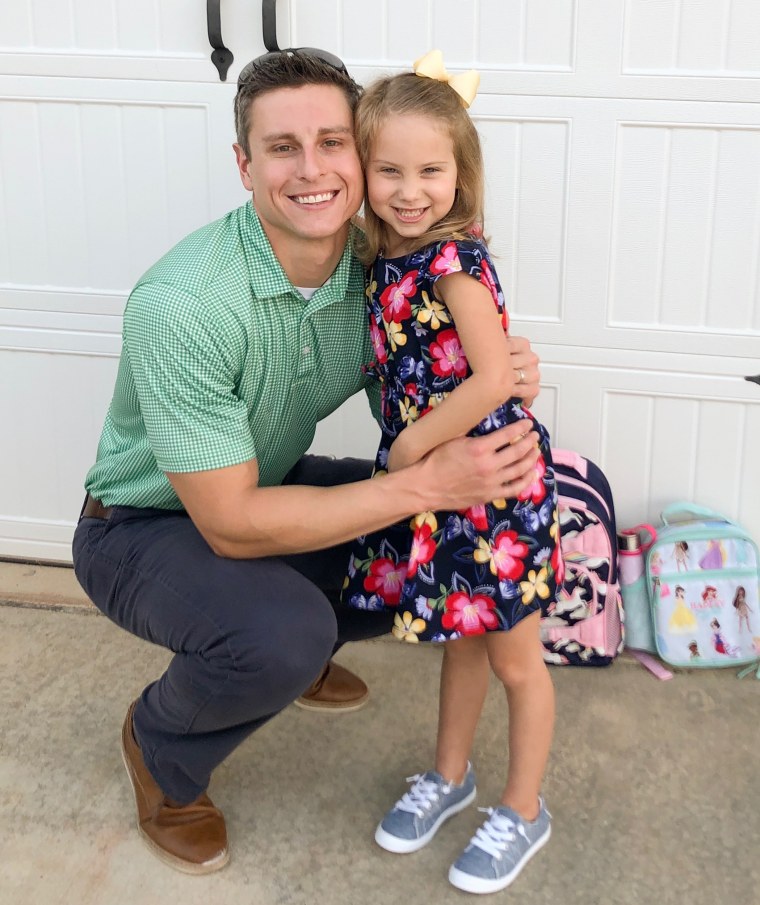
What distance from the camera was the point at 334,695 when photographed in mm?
2311

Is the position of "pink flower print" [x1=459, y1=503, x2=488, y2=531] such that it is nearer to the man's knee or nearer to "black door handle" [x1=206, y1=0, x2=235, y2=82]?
the man's knee

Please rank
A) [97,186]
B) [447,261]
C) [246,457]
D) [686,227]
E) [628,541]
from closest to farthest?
1. [447,261]
2. [246,457]
3. [686,227]
4. [628,541]
5. [97,186]

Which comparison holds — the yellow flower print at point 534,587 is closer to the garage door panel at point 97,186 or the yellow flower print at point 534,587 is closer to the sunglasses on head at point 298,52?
the sunglasses on head at point 298,52

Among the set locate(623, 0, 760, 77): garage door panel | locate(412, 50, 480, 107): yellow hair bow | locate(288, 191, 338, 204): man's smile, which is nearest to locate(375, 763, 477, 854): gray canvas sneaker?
locate(288, 191, 338, 204): man's smile

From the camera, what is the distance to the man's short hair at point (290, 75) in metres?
1.74

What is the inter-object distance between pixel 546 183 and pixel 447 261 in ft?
2.64

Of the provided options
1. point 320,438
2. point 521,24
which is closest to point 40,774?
point 320,438

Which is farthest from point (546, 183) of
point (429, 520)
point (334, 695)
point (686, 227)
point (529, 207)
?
point (334, 695)

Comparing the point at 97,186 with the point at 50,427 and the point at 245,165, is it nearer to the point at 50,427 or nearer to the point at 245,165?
the point at 50,427

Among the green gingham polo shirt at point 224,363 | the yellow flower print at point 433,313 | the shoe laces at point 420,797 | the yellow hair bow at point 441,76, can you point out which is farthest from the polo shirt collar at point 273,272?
the shoe laces at point 420,797

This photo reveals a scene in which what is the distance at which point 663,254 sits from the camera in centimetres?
237

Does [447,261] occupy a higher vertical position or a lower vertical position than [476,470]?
higher

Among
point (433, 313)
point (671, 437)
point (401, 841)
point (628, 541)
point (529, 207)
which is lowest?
point (401, 841)

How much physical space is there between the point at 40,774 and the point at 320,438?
99 centimetres
